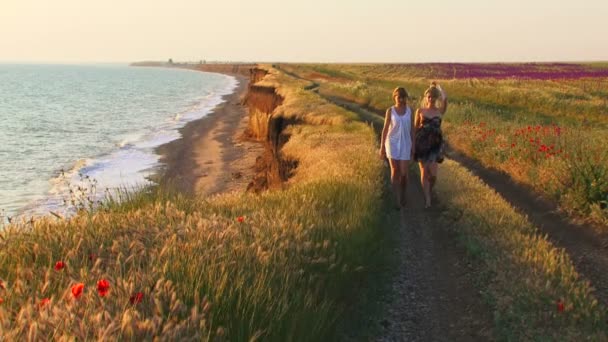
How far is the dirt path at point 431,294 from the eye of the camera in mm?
5211

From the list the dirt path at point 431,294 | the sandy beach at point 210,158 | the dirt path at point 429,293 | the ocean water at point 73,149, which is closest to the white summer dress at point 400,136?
the dirt path at point 429,293

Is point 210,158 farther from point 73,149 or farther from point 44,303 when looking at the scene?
point 44,303

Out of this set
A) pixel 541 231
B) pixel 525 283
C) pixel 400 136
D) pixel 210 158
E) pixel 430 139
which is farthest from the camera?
pixel 210 158

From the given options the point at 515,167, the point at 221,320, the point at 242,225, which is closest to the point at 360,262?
the point at 242,225

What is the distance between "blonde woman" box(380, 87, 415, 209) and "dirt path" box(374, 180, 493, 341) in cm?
136

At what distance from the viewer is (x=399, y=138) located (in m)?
9.70

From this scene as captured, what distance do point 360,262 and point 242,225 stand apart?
146cm

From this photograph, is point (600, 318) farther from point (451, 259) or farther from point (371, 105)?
point (371, 105)

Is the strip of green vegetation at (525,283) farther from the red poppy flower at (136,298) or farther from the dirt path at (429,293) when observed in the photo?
the red poppy flower at (136,298)

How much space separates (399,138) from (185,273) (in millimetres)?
6828

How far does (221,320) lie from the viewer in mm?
3117

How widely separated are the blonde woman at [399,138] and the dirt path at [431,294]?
4.46 feet

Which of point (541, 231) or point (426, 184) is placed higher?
point (426, 184)

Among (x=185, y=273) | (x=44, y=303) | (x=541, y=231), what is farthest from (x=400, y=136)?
(x=44, y=303)
